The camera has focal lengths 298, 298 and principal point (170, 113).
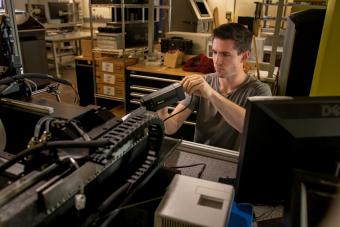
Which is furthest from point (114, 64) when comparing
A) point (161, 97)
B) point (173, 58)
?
point (161, 97)

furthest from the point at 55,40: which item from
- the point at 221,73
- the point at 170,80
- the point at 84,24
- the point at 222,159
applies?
the point at 222,159

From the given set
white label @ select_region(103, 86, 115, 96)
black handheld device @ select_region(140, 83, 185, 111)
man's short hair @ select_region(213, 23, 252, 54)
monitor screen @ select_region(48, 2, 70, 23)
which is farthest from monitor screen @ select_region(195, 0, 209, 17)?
monitor screen @ select_region(48, 2, 70, 23)

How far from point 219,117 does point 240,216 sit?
937 mm

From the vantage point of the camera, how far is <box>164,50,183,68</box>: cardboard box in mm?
2996

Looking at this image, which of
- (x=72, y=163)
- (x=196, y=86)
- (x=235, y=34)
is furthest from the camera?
(x=235, y=34)

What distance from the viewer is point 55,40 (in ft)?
16.4

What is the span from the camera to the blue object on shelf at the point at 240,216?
2.35 ft

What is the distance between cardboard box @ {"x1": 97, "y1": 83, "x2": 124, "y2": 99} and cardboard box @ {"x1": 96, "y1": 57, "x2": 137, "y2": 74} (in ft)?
0.55

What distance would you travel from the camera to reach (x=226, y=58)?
1.57 meters

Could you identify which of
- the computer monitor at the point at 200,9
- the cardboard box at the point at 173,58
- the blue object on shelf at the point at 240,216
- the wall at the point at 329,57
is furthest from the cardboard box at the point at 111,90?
the blue object on shelf at the point at 240,216

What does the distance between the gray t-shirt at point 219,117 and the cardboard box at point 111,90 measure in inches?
64.8

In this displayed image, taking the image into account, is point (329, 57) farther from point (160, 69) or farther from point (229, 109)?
point (160, 69)

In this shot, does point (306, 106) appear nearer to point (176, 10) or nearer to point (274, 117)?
point (274, 117)

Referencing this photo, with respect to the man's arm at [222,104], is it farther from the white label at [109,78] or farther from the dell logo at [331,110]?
the white label at [109,78]
